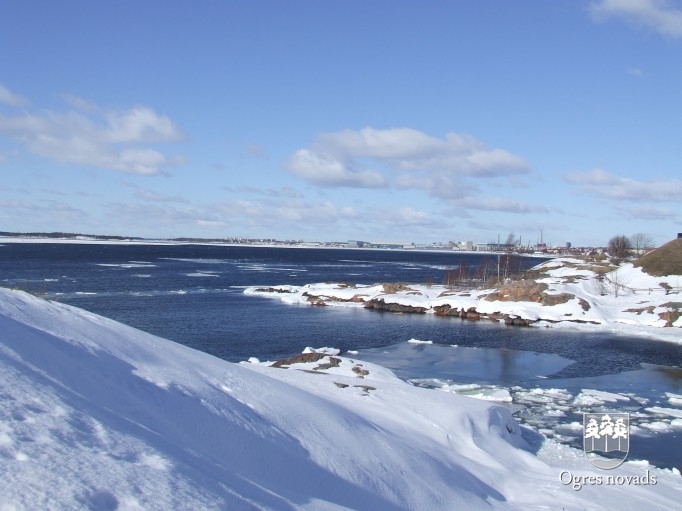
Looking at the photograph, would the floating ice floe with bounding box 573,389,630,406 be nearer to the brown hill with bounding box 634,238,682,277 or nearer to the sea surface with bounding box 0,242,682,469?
the sea surface with bounding box 0,242,682,469

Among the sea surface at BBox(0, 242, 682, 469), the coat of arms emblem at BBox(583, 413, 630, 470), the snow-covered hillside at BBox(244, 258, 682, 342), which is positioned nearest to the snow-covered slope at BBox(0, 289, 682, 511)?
the coat of arms emblem at BBox(583, 413, 630, 470)

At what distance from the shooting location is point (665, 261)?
2820 inches

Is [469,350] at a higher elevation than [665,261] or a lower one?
lower

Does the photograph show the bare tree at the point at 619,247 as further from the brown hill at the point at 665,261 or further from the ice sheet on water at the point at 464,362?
the ice sheet on water at the point at 464,362

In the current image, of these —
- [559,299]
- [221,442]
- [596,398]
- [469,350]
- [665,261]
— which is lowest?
[469,350]

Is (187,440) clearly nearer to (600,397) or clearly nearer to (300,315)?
(600,397)

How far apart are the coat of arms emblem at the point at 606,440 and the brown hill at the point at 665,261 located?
5732cm

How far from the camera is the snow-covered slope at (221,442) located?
5375 mm

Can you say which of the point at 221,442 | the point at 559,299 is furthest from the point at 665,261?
the point at 221,442

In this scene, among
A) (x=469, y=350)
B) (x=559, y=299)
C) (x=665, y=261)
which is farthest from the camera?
(x=665, y=261)

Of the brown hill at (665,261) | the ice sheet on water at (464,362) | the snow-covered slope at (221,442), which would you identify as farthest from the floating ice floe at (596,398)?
the brown hill at (665,261)

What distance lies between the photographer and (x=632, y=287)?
63750 millimetres

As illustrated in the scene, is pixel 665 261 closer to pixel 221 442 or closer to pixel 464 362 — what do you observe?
pixel 464 362

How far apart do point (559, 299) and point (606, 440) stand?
38098mm
